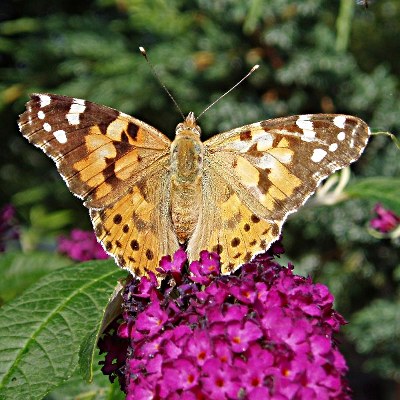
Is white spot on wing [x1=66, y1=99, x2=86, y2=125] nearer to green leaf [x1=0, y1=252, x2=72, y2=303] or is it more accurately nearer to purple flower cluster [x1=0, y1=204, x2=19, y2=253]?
green leaf [x1=0, y1=252, x2=72, y2=303]

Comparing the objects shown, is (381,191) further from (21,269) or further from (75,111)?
(21,269)

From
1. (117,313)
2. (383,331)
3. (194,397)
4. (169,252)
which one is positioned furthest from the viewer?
(383,331)

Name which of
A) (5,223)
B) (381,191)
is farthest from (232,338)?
(5,223)

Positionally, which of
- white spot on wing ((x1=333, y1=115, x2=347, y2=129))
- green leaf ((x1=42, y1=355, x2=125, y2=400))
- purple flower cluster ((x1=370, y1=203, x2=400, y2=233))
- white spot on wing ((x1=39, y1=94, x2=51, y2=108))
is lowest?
purple flower cluster ((x1=370, y1=203, x2=400, y2=233))

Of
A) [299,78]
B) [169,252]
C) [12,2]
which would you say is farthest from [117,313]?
[12,2]

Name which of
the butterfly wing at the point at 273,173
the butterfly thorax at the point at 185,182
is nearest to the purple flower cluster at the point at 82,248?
the butterfly thorax at the point at 185,182

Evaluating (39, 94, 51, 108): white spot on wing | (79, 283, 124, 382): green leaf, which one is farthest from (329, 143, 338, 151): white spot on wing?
(39, 94, 51, 108): white spot on wing

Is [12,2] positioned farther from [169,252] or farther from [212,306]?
[212,306]
